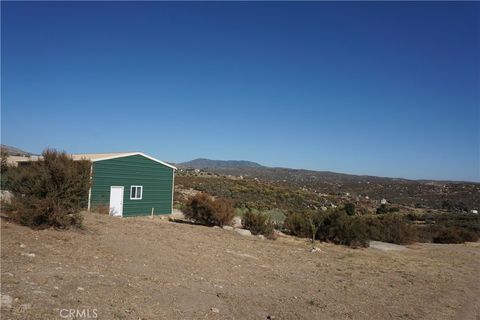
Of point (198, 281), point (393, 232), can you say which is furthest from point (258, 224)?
point (198, 281)

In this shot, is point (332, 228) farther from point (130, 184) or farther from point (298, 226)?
point (130, 184)

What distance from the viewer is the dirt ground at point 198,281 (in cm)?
624

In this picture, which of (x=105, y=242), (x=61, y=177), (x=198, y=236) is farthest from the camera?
(x=198, y=236)

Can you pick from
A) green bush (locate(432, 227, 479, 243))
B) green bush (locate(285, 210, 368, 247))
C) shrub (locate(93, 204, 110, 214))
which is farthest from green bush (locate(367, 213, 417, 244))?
shrub (locate(93, 204, 110, 214))

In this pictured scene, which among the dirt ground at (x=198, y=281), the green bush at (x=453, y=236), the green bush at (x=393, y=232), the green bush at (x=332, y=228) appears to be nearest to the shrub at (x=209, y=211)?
the green bush at (x=332, y=228)

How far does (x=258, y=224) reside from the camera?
19359mm

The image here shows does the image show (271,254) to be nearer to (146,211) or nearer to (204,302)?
(204,302)

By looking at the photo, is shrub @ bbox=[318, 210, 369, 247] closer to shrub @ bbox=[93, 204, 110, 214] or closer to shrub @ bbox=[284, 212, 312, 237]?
shrub @ bbox=[284, 212, 312, 237]

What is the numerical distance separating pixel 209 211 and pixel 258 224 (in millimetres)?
2754

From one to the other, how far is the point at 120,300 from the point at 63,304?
0.85 m

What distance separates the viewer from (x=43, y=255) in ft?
28.1

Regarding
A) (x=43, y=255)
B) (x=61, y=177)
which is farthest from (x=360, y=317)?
(x=61, y=177)

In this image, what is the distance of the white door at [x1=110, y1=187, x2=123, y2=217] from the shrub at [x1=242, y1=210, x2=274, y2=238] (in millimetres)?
8392

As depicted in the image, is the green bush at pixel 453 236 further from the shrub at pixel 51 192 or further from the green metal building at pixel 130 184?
the shrub at pixel 51 192
